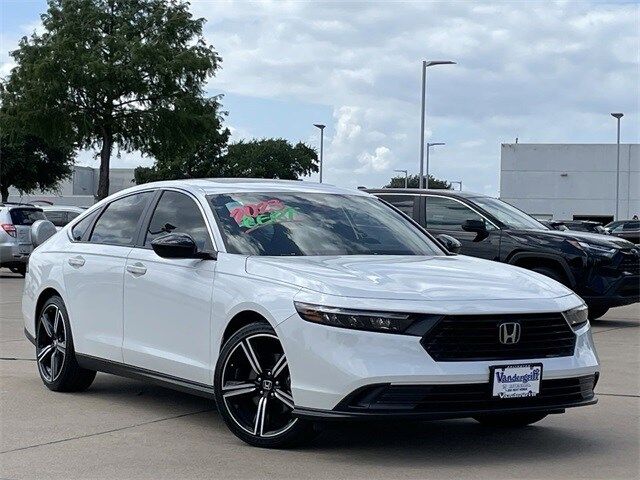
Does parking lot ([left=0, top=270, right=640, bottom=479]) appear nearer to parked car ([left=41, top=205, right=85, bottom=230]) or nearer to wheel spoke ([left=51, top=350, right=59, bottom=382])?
wheel spoke ([left=51, top=350, right=59, bottom=382])

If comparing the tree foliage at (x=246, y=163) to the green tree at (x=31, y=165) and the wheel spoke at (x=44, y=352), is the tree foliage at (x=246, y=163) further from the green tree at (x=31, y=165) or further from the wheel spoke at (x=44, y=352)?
the wheel spoke at (x=44, y=352)

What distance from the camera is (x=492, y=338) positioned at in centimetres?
634

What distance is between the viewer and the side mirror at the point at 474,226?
50.1 feet

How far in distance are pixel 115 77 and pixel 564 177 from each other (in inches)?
1769

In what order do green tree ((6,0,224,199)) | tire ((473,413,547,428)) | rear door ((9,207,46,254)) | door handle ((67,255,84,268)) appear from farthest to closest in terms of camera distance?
1. green tree ((6,0,224,199))
2. rear door ((9,207,46,254))
3. door handle ((67,255,84,268))
4. tire ((473,413,547,428))

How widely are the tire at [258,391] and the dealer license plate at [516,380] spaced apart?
1.06 m

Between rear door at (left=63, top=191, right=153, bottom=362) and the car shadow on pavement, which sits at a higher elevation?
rear door at (left=63, top=191, right=153, bottom=362)

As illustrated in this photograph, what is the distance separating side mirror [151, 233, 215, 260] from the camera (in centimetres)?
734

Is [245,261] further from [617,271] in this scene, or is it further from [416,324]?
[617,271]

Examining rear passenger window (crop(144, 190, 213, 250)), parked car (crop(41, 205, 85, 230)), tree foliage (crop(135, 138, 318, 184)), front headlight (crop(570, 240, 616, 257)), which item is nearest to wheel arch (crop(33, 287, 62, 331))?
rear passenger window (crop(144, 190, 213, 250))

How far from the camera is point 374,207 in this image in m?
8.35

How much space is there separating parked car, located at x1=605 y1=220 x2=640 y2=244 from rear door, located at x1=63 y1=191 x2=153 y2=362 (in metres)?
44.6

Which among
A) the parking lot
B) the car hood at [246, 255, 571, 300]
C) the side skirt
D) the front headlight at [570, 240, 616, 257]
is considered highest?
the car hood at [246, 255, 571, 300]

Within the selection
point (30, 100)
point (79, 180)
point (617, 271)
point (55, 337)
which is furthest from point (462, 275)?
point (79, 180)
